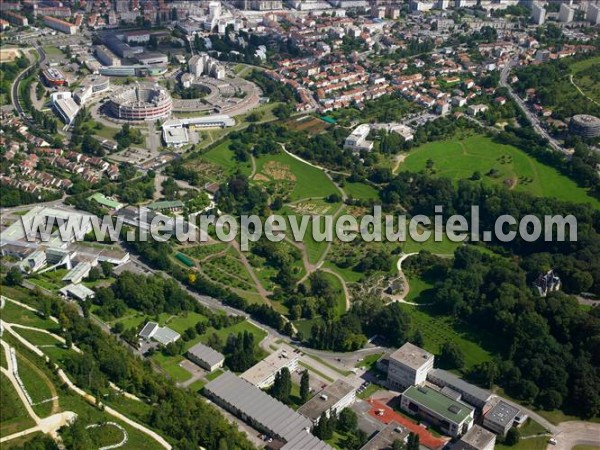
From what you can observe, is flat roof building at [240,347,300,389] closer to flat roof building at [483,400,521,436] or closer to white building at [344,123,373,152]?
flat roof building at [483,400,521,436]

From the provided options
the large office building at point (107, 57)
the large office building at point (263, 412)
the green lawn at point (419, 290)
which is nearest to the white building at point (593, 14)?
the large office building at point (107, 57)

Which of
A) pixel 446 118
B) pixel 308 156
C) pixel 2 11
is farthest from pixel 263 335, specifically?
pixel 2 11

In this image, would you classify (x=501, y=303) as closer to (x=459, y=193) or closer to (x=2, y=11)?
(x=459, y=193)

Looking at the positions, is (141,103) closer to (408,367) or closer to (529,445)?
(408,367)

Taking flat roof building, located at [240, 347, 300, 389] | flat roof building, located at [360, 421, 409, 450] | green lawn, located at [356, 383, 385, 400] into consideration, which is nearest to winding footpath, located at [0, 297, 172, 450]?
flat roof building, located at [240, 347, 300, 389]

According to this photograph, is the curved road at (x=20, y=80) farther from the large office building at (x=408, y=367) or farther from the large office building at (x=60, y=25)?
the large office building at (x=408, y=367)
